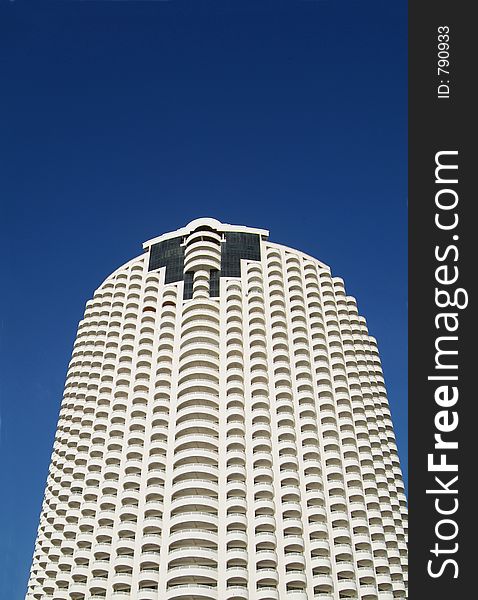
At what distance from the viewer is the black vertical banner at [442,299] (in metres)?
29.2

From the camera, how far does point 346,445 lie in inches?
3263

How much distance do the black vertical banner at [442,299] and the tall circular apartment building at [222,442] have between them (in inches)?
1579

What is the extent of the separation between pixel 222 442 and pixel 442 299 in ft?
163

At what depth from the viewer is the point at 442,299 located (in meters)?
31.7

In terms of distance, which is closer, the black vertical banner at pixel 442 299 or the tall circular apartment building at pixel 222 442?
the black vertical banner at pixel 442 299

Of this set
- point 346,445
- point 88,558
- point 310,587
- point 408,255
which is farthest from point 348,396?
point 408,255

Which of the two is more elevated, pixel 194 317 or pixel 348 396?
pixel 194 317

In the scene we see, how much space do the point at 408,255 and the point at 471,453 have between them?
9.45m

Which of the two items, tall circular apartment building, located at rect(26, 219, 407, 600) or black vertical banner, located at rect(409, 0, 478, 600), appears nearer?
black vertical banner, located at rect(409, 0, 478, 600)

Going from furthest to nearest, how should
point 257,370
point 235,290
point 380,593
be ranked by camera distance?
point 235,290, point 257,370, point 380,593

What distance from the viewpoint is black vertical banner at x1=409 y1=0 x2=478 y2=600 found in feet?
95.7

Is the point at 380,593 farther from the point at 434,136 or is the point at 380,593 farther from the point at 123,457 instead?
the point at 434,136

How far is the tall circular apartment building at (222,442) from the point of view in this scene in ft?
225

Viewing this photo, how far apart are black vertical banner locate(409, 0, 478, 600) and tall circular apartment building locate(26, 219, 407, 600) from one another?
40099 millimetres
